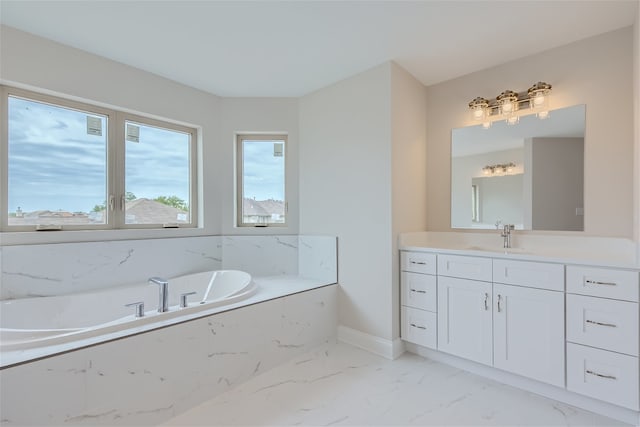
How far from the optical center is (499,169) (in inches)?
98.5

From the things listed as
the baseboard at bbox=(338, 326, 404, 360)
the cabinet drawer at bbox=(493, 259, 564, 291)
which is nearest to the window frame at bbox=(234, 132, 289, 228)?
the baseboard at bbox=(338, 326, 404, 360)

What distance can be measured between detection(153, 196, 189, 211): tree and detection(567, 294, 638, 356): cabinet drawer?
320 cm

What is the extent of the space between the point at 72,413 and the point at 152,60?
2.42 m

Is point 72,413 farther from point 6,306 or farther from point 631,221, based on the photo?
point 631,221

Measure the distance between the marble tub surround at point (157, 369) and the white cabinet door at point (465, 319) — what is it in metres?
1.08

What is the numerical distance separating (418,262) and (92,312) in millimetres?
2497

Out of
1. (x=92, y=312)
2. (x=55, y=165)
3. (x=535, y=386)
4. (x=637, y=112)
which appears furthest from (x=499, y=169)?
(x=55, y=165)

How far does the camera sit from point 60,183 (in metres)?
2.34

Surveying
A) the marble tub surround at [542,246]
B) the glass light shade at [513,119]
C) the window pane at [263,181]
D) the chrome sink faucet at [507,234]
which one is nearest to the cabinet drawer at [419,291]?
the marble tub surround at [542,246]

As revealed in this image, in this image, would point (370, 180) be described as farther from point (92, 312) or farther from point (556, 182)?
point (92, 312)

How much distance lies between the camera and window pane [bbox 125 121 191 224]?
8.88 ft

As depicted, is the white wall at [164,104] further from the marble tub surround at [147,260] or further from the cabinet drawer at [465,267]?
the cabinet drawer at [465,267]

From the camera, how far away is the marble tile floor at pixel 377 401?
168cm

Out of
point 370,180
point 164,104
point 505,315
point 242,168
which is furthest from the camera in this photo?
point 242,168
